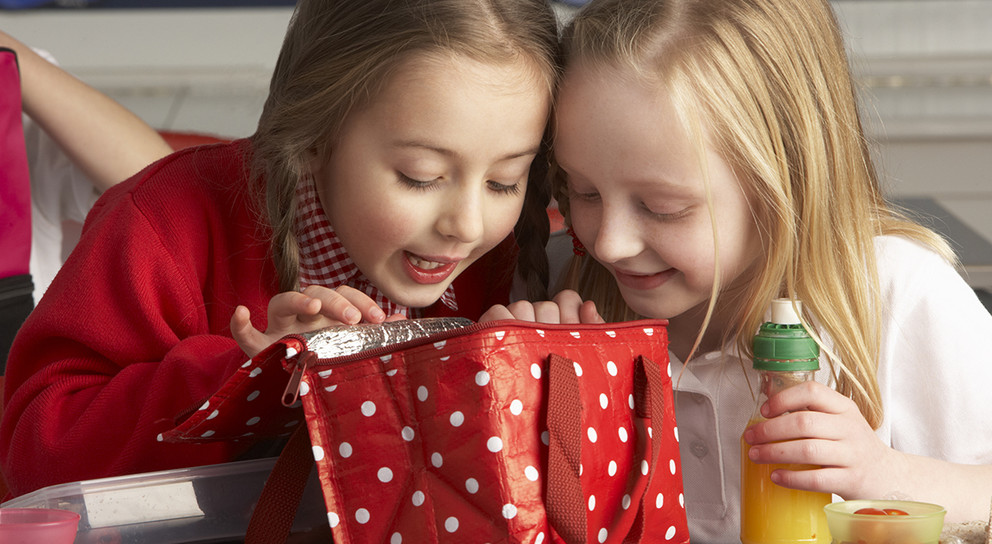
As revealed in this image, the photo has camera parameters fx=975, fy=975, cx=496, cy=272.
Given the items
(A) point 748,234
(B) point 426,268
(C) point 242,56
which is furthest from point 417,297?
(C) point 242,56

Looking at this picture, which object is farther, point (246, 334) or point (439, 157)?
point (439, 157)

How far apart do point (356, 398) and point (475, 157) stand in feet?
1.13

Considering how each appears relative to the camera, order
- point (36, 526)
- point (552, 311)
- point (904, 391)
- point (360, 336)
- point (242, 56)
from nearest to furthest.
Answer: point (36, 526), point (360, 336), point (552, 311), point (904, 391), point (242, 56)

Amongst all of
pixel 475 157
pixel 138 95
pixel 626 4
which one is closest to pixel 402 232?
pixel 475 157

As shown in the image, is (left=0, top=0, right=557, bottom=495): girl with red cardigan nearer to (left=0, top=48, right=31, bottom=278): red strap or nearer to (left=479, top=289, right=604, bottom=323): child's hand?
(left=479, top=289, right=604, bottom=323): child's hand

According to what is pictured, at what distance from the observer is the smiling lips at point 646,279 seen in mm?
963

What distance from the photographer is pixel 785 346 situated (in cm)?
75

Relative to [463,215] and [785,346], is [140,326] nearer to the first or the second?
[463,215]

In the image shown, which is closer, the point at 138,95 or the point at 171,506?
the point at 171,506

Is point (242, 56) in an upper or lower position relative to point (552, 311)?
upper

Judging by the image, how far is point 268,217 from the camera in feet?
3.43

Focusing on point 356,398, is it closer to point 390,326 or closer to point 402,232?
point 390,326

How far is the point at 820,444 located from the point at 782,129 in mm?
340

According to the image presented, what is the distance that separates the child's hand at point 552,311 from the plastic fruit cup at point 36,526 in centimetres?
36
